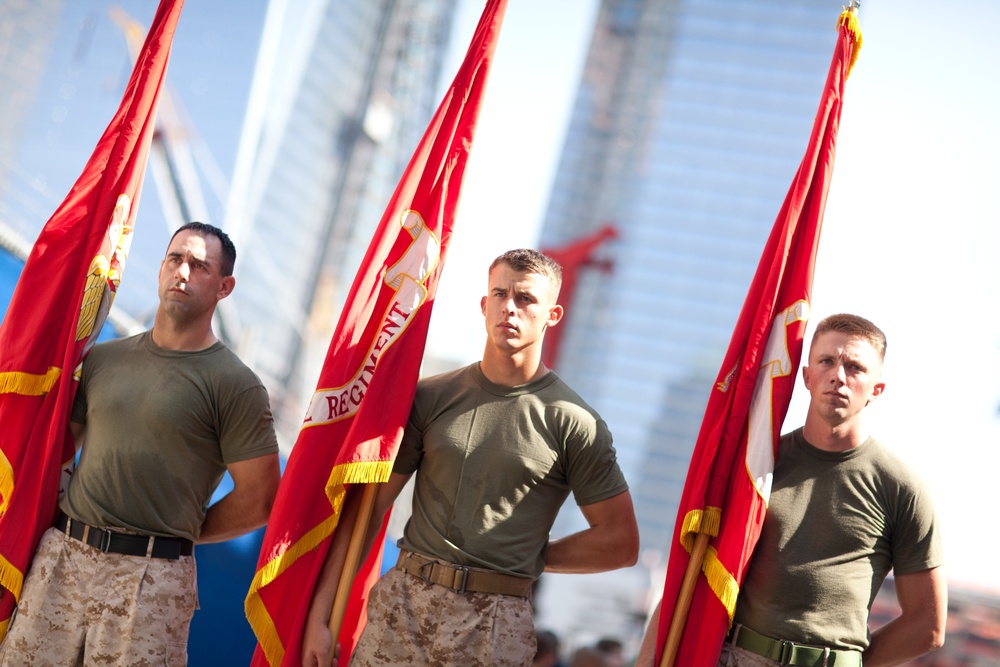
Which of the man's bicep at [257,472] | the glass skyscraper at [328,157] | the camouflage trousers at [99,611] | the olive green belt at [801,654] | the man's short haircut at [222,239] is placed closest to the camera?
the olive green belt at [801,654]

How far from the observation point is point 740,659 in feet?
7.75

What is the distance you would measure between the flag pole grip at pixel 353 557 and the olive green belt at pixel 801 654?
1069 millimetres

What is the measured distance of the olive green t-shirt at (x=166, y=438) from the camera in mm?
2584

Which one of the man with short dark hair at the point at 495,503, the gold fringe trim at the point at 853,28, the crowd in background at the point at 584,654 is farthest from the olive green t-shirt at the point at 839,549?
the crowd in background at the point at 584,654

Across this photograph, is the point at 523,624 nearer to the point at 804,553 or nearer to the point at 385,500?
the point at 385,500

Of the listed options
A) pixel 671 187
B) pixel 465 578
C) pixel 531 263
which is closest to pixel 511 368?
pixel 531 263

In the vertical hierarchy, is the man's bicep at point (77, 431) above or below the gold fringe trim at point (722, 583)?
below

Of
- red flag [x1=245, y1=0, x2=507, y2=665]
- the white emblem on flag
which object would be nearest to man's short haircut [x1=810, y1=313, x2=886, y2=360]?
the white emblem on flag

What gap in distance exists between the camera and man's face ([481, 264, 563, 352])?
243 cm

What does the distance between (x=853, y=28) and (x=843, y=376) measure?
107 centimetres

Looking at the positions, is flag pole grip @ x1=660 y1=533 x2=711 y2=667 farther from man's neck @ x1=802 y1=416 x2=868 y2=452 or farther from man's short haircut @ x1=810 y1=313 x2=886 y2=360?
man's short haircut @ x1=810 y1=313 x2=886 y2=360

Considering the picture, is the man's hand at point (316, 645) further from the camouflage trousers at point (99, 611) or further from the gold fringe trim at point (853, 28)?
the gold fringe trim at point (853, 28)

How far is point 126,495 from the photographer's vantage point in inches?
102

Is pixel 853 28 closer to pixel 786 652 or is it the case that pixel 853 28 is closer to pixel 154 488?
pixel 786 652
